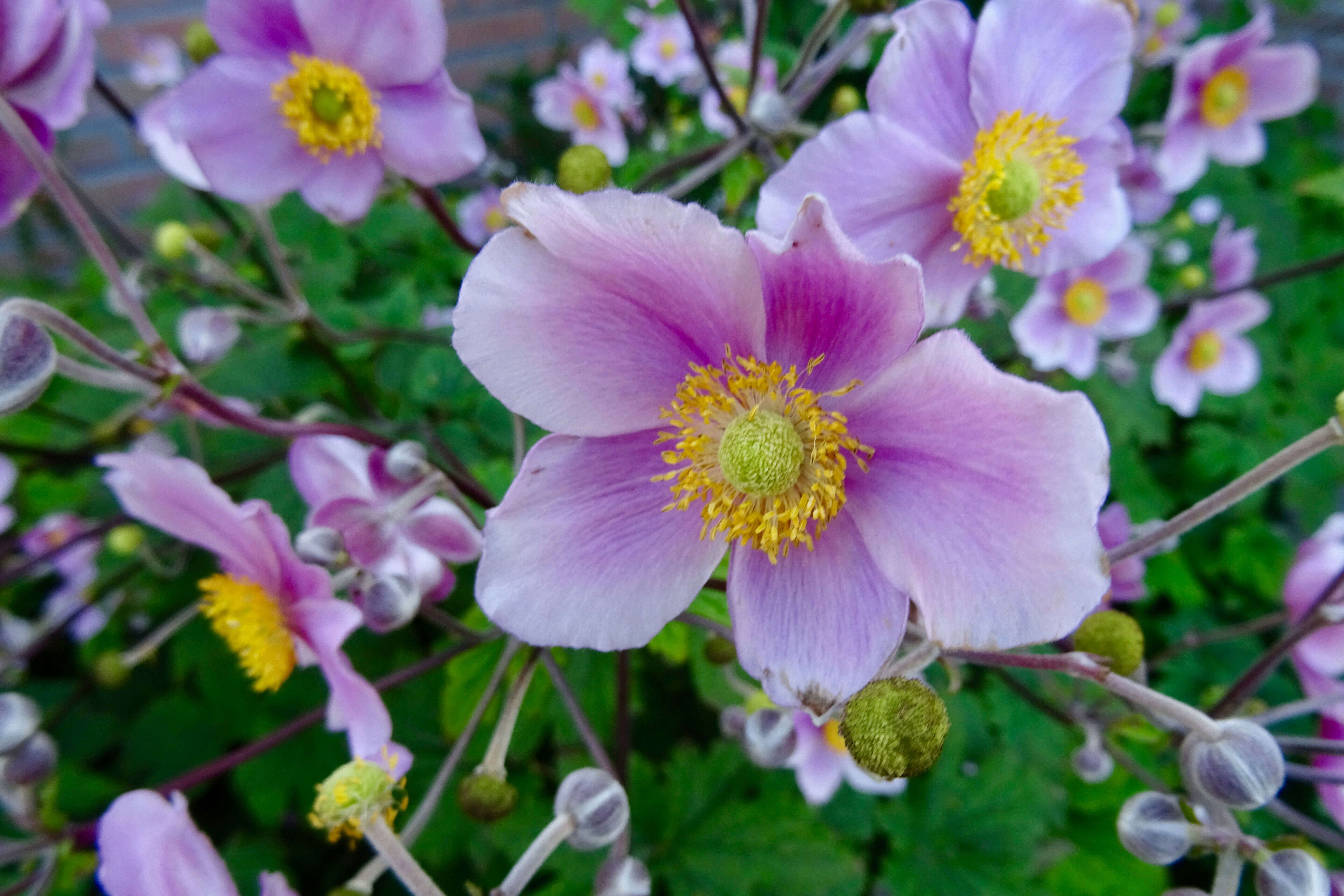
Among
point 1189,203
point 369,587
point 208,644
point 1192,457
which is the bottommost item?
point 1192,457

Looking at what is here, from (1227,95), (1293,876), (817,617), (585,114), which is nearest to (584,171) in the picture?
(817,617)

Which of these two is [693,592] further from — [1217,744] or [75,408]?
[75,408]

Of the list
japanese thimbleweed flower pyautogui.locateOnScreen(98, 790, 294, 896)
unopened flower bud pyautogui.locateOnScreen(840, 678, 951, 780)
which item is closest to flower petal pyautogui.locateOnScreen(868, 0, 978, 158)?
unopened flower bud pyautogui.locateOnScreen(840, 678, 951, 780)

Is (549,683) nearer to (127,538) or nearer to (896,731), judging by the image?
(896,731)

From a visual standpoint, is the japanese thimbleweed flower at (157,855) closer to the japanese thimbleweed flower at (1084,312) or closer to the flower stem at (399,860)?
the flower stem at (399,860)

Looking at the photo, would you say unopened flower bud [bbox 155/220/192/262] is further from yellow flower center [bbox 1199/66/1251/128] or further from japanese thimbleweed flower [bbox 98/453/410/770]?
yellow flower center [bbox 1199/66/1251/128]

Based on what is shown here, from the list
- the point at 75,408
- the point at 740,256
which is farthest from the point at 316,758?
the point at 740,256
